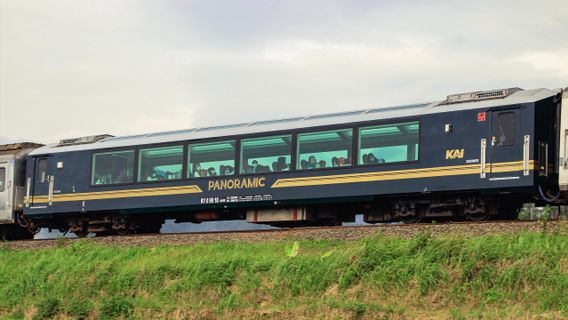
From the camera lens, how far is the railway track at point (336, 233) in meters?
17.8

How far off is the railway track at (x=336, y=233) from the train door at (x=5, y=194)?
518cm

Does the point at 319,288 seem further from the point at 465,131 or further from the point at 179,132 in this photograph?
the point at 179,132

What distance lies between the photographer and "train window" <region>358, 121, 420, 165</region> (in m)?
21.8

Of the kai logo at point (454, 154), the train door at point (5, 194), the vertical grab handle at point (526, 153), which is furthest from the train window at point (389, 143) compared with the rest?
the train door at point (5, 194)

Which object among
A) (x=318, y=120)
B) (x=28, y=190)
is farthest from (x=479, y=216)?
(x=28, y=190)

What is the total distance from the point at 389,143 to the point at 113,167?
365 inches

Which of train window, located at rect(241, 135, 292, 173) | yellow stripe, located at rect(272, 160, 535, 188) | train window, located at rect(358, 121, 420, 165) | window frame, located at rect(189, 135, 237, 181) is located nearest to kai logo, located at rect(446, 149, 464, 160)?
yellow stripe, located at rect(272, 160, 535, 188)

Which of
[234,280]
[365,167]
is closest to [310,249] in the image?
[234,280]

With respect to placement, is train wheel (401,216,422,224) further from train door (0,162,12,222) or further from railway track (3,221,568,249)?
train door (0,162,12,222)

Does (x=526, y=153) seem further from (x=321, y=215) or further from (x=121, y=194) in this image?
(x=121, y=194)

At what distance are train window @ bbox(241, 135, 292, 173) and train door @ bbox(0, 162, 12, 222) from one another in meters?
9.68

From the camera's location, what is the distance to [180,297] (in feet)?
58.9

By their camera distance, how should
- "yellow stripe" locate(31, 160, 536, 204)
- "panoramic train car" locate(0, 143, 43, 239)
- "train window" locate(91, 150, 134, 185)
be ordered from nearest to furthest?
"yellow stripe" locate(31, 160, 536, 204), "train window" locate(91, 150, 134, 185), "panoramic train car" locate(0, 143, 43, 239)

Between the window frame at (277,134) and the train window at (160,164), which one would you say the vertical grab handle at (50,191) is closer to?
the window frame at (277,134)
